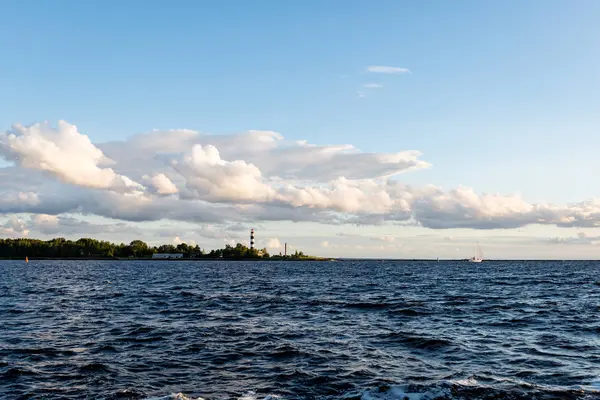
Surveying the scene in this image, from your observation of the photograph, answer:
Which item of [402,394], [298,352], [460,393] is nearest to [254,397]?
[402,394]

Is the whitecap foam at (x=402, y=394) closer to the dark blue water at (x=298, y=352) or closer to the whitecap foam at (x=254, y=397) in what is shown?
the dark blue water at (x=298, y=352)

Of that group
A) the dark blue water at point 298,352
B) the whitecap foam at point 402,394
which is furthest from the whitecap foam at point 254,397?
the whitecap foam at point 402,394

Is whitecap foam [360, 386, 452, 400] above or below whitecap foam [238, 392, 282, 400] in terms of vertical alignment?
above

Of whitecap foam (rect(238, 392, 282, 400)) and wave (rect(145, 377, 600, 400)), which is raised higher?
wave (rect(145, 377, 600, 400))

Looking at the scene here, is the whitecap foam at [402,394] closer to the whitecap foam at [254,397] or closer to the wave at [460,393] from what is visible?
the wave at [460,393]

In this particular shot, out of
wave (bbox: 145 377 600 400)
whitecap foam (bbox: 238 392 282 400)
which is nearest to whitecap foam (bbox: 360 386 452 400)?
wave (bbox: 145 377 600 400)

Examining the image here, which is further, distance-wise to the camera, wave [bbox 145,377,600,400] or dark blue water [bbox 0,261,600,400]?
dark blue water [bbox 0,261,600,400]

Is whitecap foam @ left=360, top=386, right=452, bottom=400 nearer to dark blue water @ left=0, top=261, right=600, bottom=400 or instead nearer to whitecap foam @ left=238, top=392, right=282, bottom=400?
dark blue water @ left=0, top=261, right=600, bottom=400

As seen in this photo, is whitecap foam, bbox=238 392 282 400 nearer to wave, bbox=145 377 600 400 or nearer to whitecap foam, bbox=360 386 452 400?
wave, bbox=145 377 600 400

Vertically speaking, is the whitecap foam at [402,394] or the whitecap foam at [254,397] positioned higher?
the whitecap foam at [402,394]

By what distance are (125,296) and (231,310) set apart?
2204cm

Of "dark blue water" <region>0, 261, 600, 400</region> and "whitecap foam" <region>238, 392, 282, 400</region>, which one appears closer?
"whitecap foam" <region>238, 392, 282, 400</region>

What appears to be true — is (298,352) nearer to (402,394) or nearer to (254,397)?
(254,397)

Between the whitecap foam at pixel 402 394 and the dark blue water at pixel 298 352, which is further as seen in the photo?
the dark blue water at pixel 298 352
